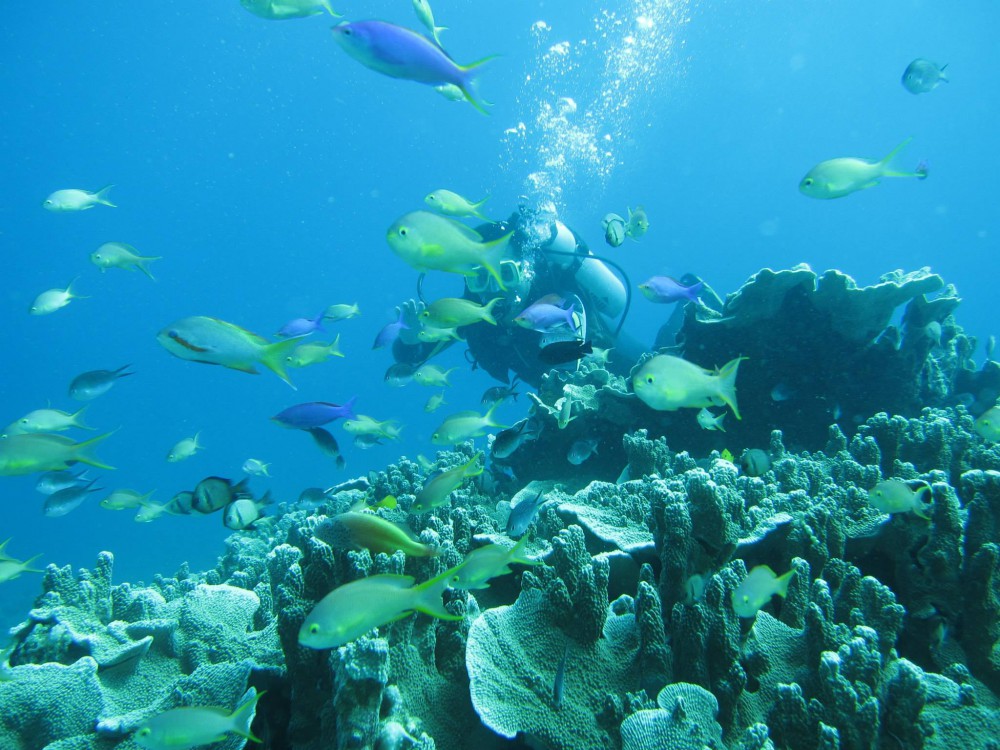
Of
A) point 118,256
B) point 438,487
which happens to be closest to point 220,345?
point 438,487

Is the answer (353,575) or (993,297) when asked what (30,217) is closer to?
(353,575)

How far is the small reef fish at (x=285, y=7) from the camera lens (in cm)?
Answer: 374

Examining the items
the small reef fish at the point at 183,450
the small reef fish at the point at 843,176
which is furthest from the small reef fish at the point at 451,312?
the small reef fish at the point at 183,450

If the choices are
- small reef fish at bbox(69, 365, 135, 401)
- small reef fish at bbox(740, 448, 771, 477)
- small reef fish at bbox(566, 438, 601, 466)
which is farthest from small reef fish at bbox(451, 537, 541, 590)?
small reef fish at bbox(69, 365, 135, 401)

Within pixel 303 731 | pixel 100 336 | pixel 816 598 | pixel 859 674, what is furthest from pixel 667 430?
pixel 100 336

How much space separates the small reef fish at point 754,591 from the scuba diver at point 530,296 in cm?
590

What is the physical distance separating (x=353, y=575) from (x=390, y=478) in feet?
10.6

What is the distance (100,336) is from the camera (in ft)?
441

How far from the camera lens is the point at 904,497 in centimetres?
278

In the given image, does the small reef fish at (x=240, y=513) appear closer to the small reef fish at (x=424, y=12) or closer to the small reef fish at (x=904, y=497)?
the small reef fish at (x=904, y=497)

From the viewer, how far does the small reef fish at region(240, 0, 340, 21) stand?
374cm

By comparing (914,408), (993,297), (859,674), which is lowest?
(859,674)

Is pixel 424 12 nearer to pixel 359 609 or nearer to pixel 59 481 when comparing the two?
pixel 359 609

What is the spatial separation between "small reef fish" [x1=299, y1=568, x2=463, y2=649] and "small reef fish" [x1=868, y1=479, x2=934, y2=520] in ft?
8.57
